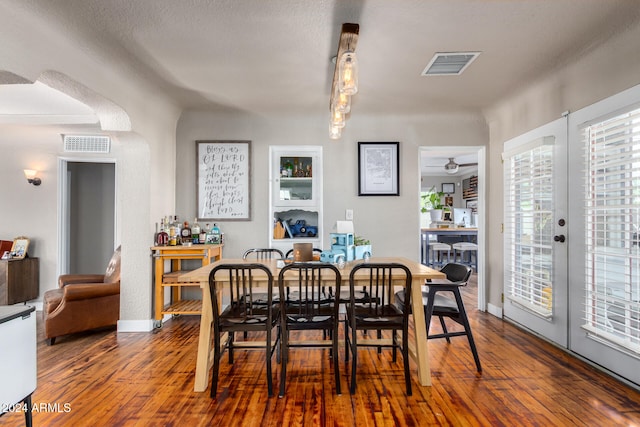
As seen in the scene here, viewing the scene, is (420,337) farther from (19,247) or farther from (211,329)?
(19,247)

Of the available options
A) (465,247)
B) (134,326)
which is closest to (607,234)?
(134,326)

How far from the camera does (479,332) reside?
3428mm

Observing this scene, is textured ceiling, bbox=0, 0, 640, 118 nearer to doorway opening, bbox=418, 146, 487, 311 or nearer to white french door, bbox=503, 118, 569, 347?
white french door, bbox=503, 118, 569, 347

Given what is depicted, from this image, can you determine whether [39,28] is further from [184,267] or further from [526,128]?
[526,128]

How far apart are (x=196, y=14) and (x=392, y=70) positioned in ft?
5.20

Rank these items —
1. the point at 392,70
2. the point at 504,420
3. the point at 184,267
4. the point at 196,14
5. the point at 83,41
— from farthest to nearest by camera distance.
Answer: the point at 184,267 < the point at 392,70 < the point at 83,41 < the point at 196,14 < the point at 504,420

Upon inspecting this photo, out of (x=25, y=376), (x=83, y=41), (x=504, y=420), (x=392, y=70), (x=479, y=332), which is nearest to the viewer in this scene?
(x=25, y=376)

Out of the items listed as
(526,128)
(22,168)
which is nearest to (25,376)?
(22,168)

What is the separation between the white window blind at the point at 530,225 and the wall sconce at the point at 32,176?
17.8 feet

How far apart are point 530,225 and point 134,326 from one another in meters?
3.95

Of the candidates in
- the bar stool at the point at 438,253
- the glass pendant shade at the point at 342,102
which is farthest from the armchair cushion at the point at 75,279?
the bar stool at the point at 438,253

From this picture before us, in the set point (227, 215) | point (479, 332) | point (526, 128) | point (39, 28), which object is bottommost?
point (479, 332)

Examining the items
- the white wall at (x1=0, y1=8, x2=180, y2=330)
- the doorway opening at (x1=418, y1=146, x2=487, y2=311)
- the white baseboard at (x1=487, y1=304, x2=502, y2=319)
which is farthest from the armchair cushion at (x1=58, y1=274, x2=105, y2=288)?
the doorway opening at (x1=418, y1=146, x2=487, y2=311)

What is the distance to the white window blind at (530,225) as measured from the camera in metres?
3.05
